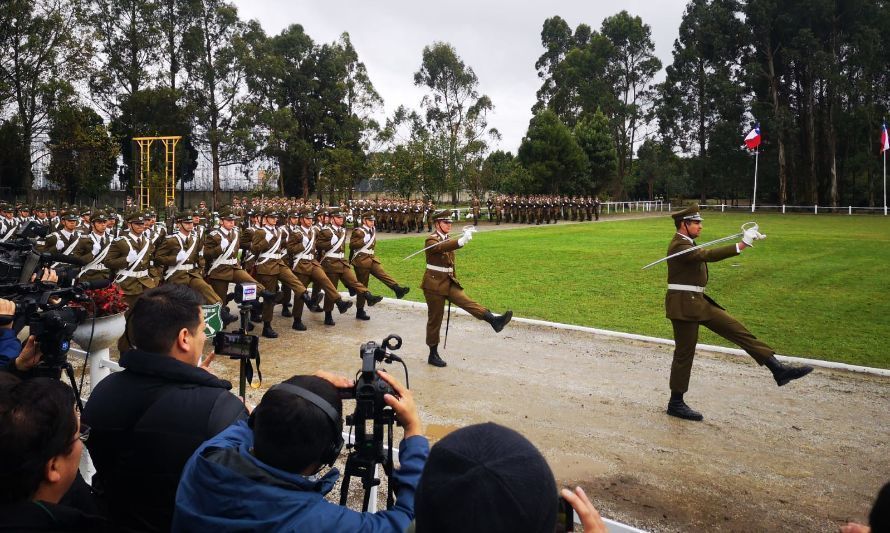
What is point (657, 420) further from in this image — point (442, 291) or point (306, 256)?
point (306, 256)

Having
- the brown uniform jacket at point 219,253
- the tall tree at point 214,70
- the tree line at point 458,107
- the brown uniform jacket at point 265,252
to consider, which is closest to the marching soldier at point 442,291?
the brown uniform jacket at point 265,252

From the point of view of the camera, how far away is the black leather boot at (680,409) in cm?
604

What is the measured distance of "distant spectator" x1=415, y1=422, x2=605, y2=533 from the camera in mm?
1363

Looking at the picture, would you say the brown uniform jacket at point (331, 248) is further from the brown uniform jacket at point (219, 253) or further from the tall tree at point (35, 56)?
the tall tree at point (35, 56)

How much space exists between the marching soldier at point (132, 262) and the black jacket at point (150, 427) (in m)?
6.82

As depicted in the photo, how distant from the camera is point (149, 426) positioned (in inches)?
92.2

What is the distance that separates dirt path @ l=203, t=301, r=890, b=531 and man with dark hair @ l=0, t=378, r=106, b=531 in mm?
3274

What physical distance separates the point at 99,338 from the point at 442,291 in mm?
4021

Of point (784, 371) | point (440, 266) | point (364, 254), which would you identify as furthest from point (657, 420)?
point (364, 254)

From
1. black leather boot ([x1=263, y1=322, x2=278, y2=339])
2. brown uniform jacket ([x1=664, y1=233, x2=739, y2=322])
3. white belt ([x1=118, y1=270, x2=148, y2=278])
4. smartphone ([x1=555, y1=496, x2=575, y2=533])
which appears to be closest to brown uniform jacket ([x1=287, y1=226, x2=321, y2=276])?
black leather boot ([x1=263, y1=322, x2=278, y2=339])

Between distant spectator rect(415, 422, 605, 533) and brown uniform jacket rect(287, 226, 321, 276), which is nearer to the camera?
distant spectator rect(415, 422, 605, 533)

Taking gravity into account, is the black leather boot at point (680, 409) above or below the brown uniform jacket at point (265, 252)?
below

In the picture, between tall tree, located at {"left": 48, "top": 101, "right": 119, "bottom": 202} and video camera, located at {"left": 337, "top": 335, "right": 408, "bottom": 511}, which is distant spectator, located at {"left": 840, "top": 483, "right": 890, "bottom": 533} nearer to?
video camera, located at {"left": 337, "top": 335, "right": 408, "bottom": 511}

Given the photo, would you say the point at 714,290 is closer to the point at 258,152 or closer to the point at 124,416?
the point at 124,416
